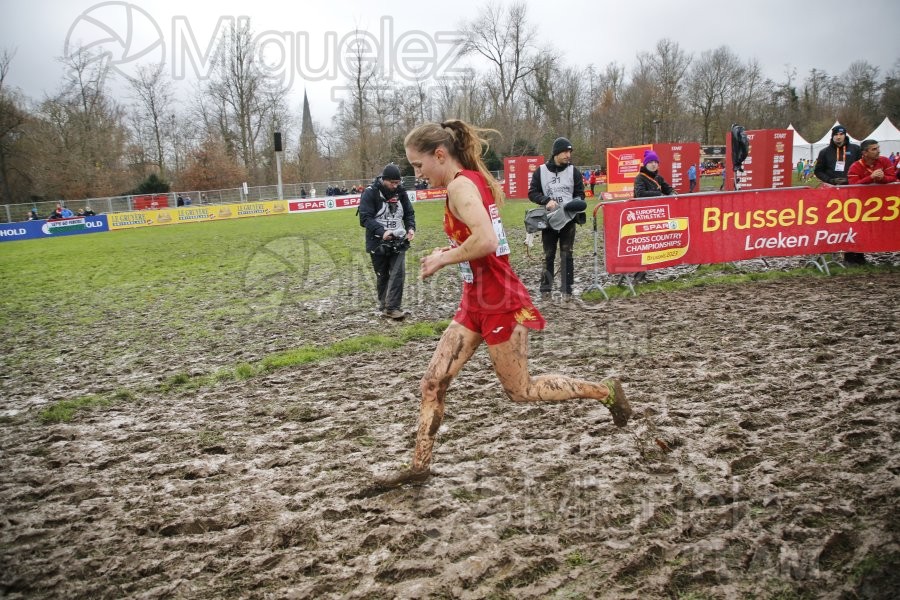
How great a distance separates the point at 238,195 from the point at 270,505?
42.6 meters

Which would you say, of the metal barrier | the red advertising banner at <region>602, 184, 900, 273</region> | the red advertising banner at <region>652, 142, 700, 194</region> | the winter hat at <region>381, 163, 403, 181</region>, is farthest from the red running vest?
the metal barrier

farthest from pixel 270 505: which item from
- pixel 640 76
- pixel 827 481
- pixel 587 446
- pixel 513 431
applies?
pixel 640 76

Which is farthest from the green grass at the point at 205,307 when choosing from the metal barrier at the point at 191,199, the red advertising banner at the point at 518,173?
the metal barrier at the point at 191,199

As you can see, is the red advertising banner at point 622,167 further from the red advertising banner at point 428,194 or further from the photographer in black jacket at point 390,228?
the photographer in black jacket at point 390,228

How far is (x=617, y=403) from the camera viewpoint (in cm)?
398

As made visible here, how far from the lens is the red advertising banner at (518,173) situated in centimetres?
3603

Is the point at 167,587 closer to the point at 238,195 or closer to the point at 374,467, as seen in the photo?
the point at 374,467

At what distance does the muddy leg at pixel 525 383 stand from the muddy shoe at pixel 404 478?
30.6 inches

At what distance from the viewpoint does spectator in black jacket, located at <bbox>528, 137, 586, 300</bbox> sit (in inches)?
348

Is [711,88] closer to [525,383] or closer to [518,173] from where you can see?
[518,173]

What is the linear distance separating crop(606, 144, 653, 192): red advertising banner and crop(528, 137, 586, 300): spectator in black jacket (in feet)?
73.4

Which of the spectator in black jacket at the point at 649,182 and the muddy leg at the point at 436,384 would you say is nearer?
the muddy leg at the point at 436,384

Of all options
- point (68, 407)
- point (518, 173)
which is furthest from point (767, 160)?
point (68, 407)

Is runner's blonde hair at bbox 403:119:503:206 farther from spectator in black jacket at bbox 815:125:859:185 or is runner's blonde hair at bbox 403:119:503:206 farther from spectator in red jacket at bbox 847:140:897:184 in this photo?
spectator in black jacket at bbox 815:125:859:185
